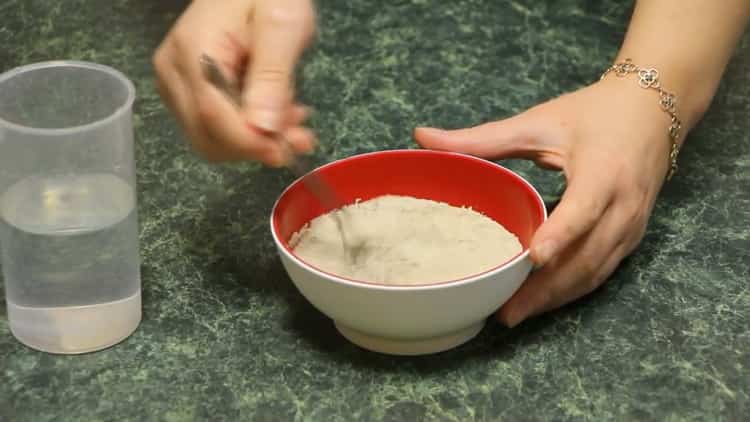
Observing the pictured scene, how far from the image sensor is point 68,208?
2.59ft

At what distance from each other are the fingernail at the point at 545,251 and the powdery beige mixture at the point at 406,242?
45 millimetres

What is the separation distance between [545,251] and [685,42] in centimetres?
31

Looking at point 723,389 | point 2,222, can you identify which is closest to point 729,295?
point 723,389

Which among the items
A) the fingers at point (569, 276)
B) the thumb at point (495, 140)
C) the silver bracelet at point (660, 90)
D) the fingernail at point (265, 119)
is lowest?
the fingers at point (569, 276)

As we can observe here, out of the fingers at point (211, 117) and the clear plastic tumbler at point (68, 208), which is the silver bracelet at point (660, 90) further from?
the clear plastic tumbler at point (68, 208)

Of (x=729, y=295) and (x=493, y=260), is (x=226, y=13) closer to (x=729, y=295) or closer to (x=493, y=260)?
(x=493, y=260)

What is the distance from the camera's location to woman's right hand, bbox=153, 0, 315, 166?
30.5 inches

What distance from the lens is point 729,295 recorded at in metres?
0.89

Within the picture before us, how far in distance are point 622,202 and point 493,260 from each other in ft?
0.45

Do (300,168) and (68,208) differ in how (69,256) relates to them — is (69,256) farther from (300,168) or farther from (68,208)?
(300,168)

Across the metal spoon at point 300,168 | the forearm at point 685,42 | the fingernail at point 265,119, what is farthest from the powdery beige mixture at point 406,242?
the forearm at point 685,42

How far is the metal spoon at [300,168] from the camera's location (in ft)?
2.62

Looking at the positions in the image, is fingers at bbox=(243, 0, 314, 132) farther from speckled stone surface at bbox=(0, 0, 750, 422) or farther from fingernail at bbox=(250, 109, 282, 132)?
speckled stone surface at bbox=(0, 0, 750, 422)

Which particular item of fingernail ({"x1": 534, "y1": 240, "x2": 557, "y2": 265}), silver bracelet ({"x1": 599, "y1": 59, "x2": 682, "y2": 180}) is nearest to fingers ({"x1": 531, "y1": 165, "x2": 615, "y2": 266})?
fingernail ({"x1": 534, "y1": 240, "x2": 557, "y2": 265})
